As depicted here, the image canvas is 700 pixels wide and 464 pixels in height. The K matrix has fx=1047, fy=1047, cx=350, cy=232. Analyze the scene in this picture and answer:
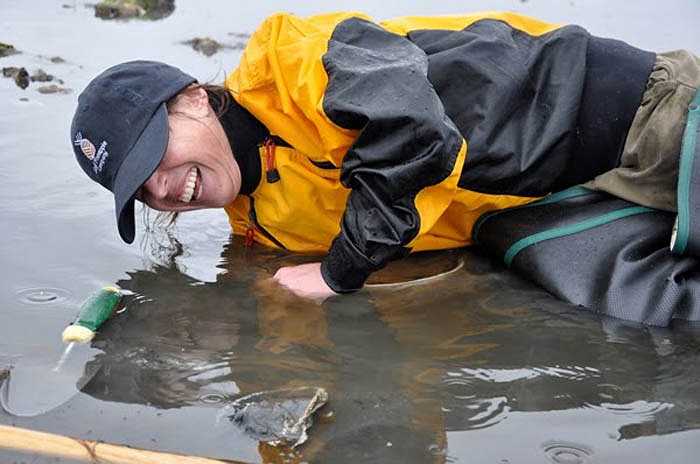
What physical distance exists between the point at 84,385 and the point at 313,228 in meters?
1.17

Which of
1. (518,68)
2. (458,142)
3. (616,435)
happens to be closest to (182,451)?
(616,435)

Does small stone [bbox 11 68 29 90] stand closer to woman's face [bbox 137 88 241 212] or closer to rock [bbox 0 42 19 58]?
rock [bbox 0 42 19 58]

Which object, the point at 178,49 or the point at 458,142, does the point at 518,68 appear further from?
the point at 178,49

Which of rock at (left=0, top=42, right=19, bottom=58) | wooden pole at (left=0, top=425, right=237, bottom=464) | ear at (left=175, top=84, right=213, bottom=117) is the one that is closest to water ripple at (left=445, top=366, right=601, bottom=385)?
wooden pole at (left=0, top=425, right=237, bottom=464)

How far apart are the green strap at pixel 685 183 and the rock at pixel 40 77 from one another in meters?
3.75

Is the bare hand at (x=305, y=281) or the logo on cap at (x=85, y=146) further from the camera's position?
the bare hand at (x=305, y=281)

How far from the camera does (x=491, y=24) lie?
3773mm

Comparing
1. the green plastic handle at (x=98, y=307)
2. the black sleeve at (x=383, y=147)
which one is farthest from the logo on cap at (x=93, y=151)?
the black sleeve at (x=383, y=147)

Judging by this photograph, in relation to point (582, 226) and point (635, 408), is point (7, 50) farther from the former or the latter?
point (635, 408)

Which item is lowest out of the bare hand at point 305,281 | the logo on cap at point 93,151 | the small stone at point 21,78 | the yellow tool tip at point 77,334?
the small stone at point 21,78

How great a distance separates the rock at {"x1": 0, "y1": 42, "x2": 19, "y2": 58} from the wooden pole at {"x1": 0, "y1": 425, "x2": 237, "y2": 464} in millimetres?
4355

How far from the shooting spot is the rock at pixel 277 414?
2551 millimetres

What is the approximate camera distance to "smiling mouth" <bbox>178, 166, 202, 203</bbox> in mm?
3432

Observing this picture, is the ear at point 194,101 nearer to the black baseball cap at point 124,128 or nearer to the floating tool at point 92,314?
the black baseball cap at point 124,128
